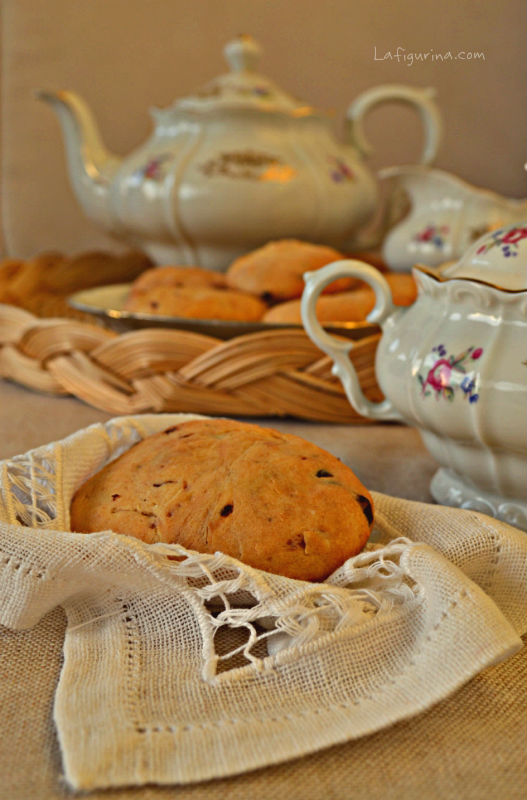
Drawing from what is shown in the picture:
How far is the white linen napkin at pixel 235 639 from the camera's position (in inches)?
10.4

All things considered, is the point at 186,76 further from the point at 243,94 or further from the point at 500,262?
the point at 500,262

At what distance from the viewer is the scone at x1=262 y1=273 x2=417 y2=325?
2.00 feet

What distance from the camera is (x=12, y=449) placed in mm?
535

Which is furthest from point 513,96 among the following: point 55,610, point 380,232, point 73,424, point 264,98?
point 55,610

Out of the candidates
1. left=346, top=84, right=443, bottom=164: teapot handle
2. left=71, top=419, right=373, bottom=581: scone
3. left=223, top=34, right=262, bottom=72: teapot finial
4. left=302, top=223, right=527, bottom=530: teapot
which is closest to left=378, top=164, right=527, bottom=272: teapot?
left=346, top=84, right=443, bottom=164: teapot handle

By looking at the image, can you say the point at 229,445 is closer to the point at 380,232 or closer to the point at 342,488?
the point at 342,488

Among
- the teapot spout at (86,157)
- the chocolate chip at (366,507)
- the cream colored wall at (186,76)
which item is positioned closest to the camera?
the chocolate chip at (366,507)

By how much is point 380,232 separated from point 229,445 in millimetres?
717

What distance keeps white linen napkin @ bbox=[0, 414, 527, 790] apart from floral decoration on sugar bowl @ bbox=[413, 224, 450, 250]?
0.49 m

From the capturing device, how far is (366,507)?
1.21 feet

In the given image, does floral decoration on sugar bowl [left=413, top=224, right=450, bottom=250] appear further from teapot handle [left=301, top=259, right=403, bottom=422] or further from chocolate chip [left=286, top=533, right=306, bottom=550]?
chocolate chip [left=286, top=533, right=306, bottom=550]

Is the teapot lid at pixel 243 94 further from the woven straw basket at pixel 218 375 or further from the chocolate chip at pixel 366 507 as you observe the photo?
the chocolate chip at pixel 366 507

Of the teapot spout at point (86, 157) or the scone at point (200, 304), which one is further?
the teapot spout at point (86, 157)

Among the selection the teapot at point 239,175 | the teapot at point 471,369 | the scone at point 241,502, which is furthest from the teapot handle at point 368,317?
the teapot at point 239,175
